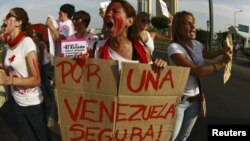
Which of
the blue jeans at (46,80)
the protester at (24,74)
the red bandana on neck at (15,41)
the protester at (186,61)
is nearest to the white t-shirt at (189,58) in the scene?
the protester at (186,61)

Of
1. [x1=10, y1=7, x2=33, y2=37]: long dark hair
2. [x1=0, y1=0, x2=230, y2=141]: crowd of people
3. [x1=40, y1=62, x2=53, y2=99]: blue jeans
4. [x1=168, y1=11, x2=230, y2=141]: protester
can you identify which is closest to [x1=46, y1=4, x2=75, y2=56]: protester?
[x1=40, y1=62, x2=53, y2=99]: blue jeans

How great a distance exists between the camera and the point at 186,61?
159 inches

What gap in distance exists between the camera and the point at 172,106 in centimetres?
323

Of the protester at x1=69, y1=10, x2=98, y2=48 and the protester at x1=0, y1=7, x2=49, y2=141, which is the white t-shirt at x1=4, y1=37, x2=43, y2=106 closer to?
the protester at x1=0, y1=7, x2=49, y2=141

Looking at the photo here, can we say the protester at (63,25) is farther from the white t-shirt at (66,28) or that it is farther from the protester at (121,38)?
the protester at (121,38)

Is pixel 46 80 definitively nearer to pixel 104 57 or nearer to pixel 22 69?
pixel 22 69

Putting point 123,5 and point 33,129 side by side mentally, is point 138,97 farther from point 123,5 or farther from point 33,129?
point 33,129

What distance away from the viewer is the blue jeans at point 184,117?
4.25 metres

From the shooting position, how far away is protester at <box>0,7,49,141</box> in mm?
3861

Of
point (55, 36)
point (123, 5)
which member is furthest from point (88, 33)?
point (123, 5)

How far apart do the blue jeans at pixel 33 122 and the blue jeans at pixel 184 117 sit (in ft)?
3.67

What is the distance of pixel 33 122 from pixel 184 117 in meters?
1.31

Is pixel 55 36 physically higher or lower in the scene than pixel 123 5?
lower

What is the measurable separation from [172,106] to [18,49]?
143 cm
